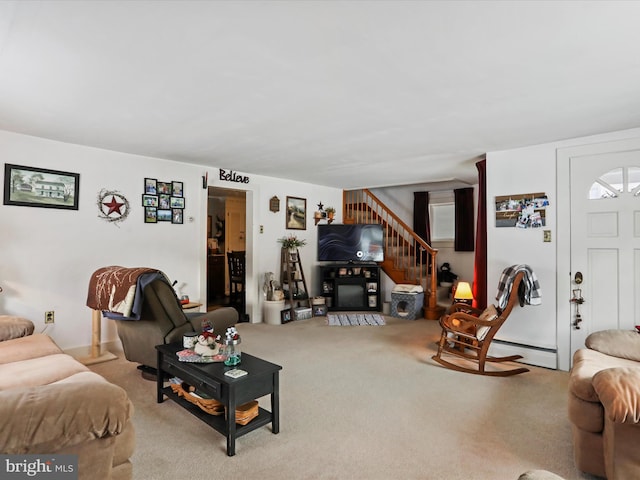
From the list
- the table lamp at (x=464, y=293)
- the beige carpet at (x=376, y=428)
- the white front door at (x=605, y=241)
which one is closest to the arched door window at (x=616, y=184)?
the white front door at (x=605, y=241)

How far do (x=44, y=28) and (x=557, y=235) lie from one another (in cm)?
426

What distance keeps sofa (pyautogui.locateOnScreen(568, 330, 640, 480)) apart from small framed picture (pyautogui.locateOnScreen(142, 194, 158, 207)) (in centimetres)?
432

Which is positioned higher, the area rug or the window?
the window

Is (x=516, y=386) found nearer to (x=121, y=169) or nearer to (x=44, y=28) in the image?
(x=44, y=28)

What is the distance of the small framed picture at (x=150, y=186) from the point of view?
4.36 meters

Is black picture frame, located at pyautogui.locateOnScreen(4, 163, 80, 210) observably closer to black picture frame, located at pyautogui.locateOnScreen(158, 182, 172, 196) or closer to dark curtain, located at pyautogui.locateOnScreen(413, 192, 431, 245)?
black picture frame, located at pyautogui.locateOnScreen(158, 182, 172, 196)

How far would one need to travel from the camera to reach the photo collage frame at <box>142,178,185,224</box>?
437 cm

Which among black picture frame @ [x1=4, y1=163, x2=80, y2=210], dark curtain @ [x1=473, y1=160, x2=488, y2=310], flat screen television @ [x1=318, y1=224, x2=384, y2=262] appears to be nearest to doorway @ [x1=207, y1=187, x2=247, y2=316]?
flat screen television @ [x1=318, y1=224, x2=384, y2=262]

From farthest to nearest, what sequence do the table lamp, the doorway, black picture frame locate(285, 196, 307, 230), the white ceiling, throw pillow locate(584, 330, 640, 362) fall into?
the doorway, black picture frame locate(285, 196, 307, 230), the table lamp, throw pillow locate(584, 330, 640, 362), the white ceiling

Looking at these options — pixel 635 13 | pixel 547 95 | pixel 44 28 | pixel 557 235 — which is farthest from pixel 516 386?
pixel 44 28

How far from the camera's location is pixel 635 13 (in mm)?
1580

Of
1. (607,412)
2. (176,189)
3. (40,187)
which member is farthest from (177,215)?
Answer: (607,412)

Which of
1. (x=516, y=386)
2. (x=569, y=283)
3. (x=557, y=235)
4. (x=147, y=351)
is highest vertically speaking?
(x=557, y=235)

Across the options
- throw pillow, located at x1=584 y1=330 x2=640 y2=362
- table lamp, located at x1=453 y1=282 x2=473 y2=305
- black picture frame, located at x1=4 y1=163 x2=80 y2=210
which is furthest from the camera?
table lamp, located at x1=453 y1=282 x2=473 y2=305
